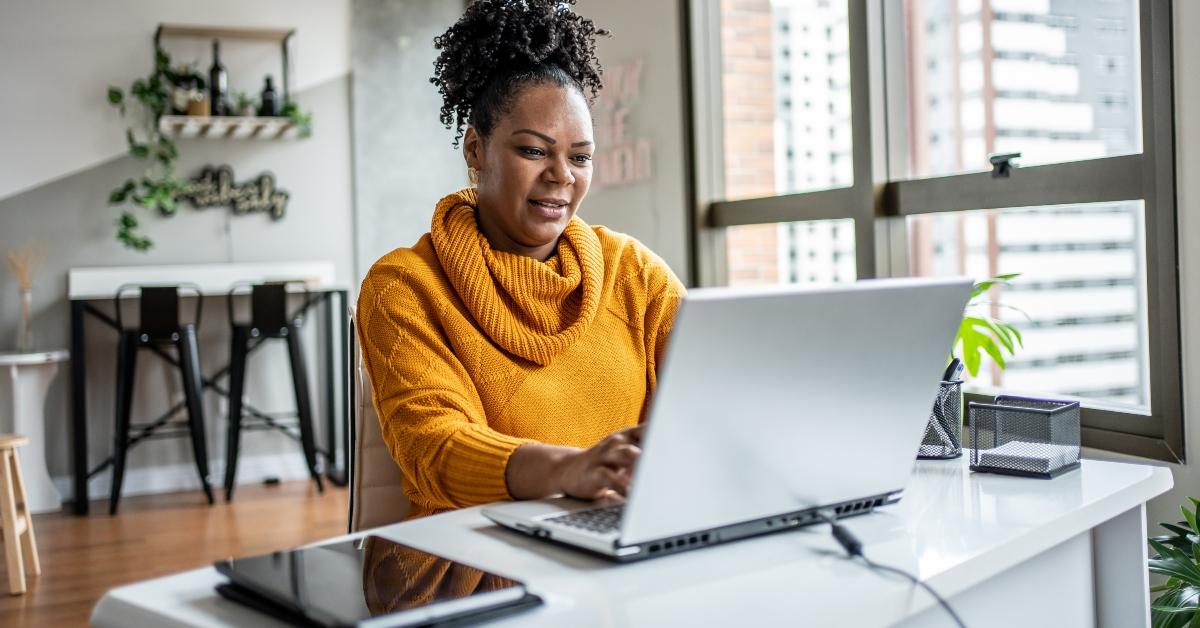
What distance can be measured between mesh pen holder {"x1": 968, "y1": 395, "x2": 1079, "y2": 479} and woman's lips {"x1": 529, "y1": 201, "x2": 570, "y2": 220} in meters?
0.67

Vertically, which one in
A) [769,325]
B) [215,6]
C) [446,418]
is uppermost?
[215,6]

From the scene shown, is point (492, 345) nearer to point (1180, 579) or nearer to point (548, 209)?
point (548, 209)

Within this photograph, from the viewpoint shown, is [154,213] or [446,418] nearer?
[446,418]

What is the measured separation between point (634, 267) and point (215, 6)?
4495 mm

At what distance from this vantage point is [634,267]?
172 centimetres

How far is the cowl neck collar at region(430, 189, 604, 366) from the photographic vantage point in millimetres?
1535

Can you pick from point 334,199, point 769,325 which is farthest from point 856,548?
point 334,199

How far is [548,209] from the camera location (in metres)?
1.62

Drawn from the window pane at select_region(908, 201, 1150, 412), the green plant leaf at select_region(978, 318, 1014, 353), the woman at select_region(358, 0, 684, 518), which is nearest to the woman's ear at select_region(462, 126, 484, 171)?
the woman at select_region(358, 0, 684, 518)

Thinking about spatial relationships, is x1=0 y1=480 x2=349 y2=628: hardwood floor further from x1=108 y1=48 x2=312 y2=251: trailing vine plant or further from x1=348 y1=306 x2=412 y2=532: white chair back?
x1=348 y1=306 x2=412 y2=532: white chair back

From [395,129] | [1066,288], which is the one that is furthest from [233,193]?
[1066,288]

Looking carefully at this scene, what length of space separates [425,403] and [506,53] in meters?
0.58

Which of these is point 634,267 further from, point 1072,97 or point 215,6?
point 215,6

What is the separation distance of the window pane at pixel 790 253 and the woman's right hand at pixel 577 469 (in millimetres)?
2495
